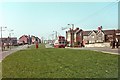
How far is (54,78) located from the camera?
12.0 meters

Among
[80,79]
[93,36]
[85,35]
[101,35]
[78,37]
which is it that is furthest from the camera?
[78,37]

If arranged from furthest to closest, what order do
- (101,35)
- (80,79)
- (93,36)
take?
(93,36)
(101,35)
(80,79)

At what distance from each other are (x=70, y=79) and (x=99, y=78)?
1.27m

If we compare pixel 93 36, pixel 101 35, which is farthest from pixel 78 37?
pixel 101 35

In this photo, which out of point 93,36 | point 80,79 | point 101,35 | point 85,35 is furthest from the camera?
point 85,35

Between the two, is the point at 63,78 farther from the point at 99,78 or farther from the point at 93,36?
the point at 93,36

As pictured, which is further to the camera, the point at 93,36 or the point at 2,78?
the point at 93,36

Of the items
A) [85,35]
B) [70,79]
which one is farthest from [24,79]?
[85,35]

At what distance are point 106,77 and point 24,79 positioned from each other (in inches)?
142

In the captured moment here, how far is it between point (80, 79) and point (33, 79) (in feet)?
6.71

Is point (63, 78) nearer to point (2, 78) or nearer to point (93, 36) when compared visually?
point (2, 78)

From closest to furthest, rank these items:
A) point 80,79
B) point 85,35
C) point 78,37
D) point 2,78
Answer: point 80,79 < point 2,78 < point 85,35 < point 78,37

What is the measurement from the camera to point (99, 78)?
11.8 metres

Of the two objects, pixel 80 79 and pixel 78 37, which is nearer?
pixel 80 79
